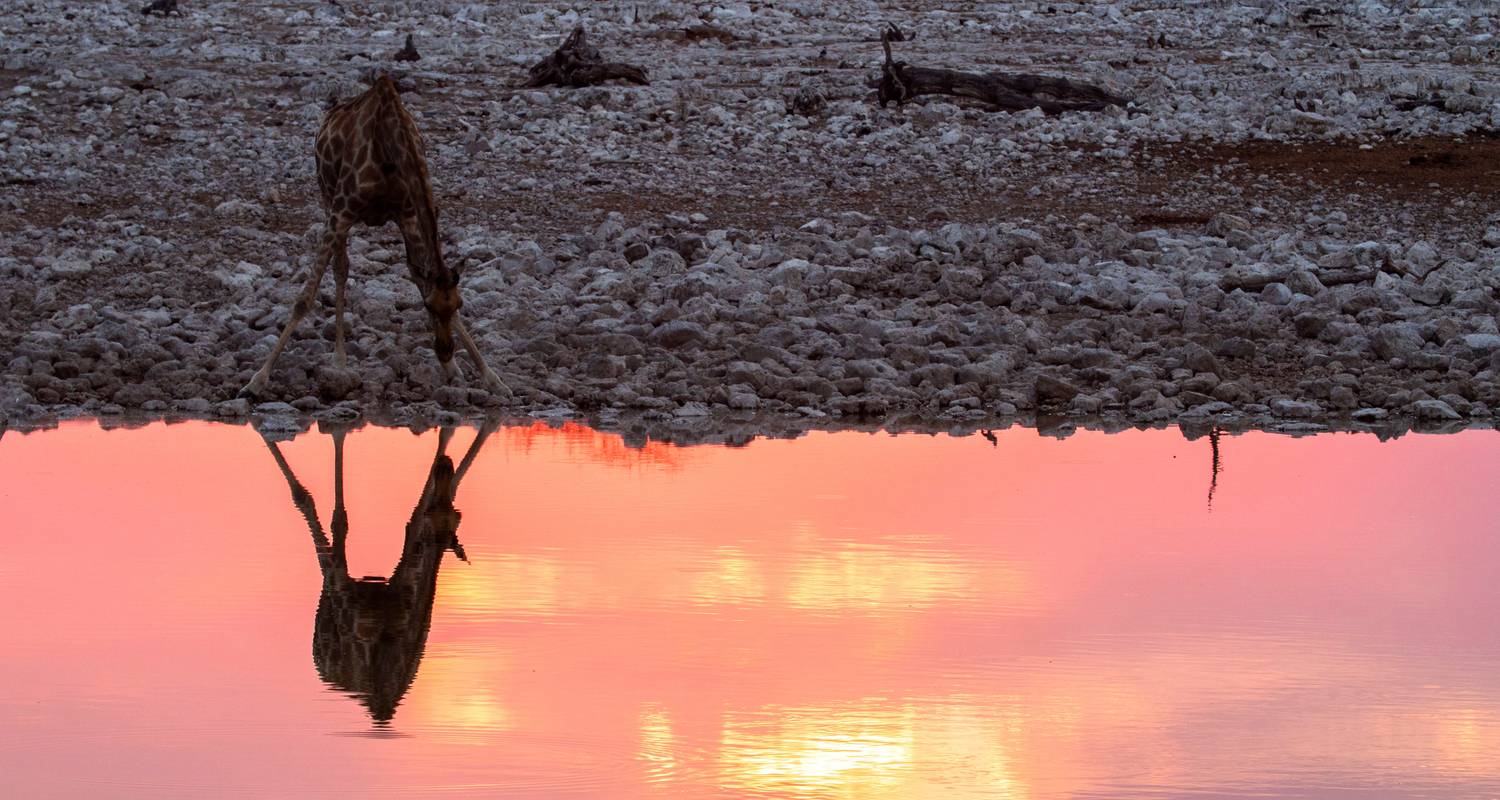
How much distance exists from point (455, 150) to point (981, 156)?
14.5 ft

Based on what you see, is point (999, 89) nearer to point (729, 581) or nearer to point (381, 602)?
point (729, 581)

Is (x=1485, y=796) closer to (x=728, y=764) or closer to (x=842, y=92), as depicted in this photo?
(x=728, y=764)

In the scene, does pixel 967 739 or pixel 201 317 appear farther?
pixel 201 317

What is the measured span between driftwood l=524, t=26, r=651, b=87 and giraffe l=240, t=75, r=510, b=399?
945 centimetres

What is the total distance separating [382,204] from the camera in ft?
37.5

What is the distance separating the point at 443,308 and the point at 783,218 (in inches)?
223

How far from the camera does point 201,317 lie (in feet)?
41.7

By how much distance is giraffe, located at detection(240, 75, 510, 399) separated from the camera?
11.1 m

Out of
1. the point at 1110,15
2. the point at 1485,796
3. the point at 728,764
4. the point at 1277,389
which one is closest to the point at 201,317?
the point at 1277,389

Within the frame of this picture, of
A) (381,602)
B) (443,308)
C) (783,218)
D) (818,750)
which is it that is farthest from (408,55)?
(818,750)

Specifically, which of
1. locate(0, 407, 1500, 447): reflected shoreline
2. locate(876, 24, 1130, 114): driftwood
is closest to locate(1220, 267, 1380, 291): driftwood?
locate(0, 407, 1500, 447): reflected shoreline

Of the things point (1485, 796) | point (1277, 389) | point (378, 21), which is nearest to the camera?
point (1485, 796)

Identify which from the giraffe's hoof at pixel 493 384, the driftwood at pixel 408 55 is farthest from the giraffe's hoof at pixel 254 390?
the driftwood at pixel 408 55

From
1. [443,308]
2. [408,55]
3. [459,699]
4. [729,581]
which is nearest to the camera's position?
[459,699]
